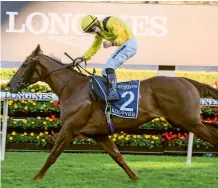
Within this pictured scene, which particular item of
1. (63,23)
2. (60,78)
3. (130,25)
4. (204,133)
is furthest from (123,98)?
(63,23)

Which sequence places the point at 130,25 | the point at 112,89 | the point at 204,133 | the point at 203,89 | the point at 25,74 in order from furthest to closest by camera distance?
the point at 130,25 < the point at 25,74 < the point at 203,89 < the point at 112,89 < the point at 204,133

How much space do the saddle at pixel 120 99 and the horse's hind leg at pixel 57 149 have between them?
1.54 ft

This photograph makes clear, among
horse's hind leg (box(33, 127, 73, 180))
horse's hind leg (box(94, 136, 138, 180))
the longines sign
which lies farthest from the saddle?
the longines sign

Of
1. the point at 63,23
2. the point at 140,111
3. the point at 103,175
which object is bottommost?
the point at 103,175

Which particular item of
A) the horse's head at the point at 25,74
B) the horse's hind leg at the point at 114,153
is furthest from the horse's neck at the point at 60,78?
the horse's hind leg at the point at 114,153

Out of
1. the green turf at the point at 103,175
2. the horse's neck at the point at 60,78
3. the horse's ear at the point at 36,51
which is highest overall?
the horse's ear at the point at 36,51

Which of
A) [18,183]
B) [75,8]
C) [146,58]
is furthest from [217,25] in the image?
[18,183]

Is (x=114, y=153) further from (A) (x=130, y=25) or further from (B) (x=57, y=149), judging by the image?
(A) (x=130, y=25)

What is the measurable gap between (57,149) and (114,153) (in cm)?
62

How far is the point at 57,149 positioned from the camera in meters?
6.11

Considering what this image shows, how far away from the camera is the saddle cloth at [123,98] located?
6246 mm

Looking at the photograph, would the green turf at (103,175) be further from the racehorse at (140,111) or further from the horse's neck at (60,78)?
the horse's neck at (60,78)

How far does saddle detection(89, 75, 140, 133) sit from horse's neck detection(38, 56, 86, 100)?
1.08 ft

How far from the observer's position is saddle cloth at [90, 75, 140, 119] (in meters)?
6.25
